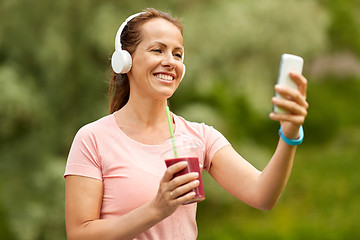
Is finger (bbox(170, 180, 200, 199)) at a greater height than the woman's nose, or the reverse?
the woman's nose

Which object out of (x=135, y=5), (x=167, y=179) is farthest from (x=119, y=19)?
(x=167, y=179)

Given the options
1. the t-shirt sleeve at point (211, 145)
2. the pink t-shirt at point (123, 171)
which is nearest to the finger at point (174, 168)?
the pink t-shirt at point (123, 171)

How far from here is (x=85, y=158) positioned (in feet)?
6.43

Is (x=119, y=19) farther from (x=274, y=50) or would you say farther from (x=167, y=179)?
(x=167, y=179)

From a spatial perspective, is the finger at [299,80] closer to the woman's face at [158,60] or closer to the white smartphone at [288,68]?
the white smartphone at [288,68]

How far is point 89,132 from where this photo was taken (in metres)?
2.02

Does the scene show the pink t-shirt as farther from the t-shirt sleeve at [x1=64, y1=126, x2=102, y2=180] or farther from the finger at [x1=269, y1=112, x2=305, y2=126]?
the finger at [x1=269, y1=112, x2=305, y2=126]

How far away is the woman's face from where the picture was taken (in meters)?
2.05

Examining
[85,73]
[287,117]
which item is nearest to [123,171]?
[287,117]

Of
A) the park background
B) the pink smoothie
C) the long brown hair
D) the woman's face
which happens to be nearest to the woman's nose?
the woman's face

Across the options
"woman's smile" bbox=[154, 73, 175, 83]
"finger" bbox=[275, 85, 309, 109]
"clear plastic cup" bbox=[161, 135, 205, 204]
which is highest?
"woman's smile" bbox=[154, 73, 175, 83]

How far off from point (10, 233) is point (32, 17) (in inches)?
131

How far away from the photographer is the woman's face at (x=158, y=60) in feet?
6.74

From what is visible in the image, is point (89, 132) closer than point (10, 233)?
Yes
